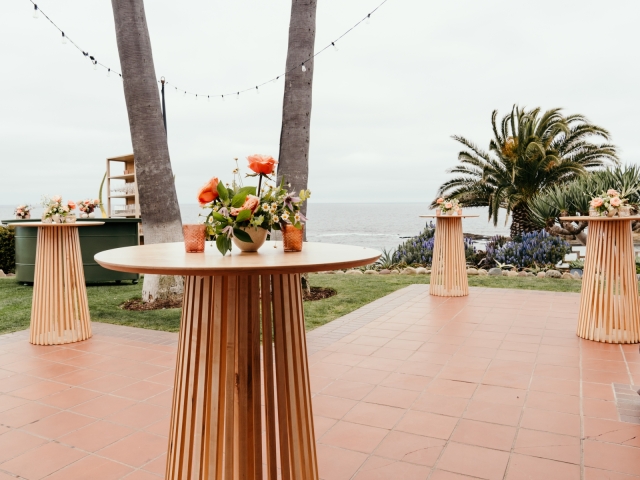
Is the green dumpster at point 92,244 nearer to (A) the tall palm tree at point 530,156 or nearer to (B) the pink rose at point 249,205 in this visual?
(B) the pink rose at point 249,205

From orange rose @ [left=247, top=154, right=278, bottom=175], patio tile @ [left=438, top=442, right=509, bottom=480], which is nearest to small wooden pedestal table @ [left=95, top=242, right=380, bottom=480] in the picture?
orange rose @ [left=247, top=154, right=278, bottom=175]

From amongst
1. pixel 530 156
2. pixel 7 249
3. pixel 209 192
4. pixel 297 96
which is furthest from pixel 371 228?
pixel 209 192

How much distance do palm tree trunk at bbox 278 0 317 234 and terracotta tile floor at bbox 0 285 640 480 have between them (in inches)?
99.9

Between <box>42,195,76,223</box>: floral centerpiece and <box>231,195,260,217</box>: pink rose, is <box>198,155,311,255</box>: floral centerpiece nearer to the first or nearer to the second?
<box>231,195,260,217</box>: pink rose

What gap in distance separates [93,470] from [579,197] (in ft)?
33.7

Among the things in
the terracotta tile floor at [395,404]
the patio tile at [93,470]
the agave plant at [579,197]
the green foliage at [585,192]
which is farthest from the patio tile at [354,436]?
the green foliage at [585,192]

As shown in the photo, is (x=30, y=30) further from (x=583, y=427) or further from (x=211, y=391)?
(x=583, y=427)

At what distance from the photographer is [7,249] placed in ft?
34.0

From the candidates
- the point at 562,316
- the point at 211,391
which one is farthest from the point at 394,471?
the point at 562,316

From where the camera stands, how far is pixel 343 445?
261 cm

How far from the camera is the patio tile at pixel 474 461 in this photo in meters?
2.32

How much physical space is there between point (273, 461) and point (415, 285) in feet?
21.9

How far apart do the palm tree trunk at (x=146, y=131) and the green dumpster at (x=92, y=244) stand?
219cm

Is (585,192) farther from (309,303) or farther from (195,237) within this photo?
(195,237)
